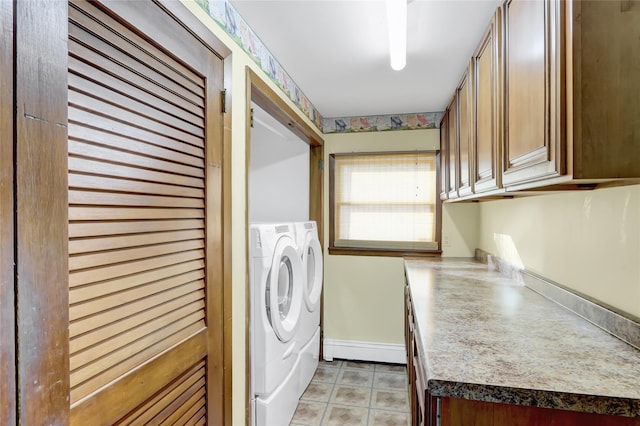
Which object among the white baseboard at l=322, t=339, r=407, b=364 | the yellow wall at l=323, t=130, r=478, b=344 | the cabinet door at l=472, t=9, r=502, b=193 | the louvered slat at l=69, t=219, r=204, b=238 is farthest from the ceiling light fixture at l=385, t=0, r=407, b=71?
the white baseboard at l=322, t=339, r=407, b=364

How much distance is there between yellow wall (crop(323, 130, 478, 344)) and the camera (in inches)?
127

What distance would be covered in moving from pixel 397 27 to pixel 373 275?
2394 mm

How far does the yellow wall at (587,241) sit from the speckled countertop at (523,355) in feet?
0.49

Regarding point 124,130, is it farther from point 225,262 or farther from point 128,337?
point 225,262

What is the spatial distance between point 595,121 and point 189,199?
1.21 metres

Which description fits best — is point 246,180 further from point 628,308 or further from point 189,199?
point 628,308

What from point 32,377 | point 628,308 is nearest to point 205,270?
point 32,377

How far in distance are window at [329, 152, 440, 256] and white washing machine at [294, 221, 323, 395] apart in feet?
1.56

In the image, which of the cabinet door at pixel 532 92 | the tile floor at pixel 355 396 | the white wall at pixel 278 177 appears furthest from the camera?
the white wall at pixel 278 177

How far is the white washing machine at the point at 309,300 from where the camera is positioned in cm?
259

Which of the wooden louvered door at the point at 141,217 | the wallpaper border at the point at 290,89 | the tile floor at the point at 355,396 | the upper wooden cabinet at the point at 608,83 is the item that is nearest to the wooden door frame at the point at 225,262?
the wooden louvered door at the point at 141,217

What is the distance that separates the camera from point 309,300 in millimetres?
2736

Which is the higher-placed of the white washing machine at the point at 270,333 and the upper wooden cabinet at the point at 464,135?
the upper wooden cabinet at the point at 464,135

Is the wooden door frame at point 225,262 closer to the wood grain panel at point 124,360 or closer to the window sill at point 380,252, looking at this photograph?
the wood grain panel at point 124,360
